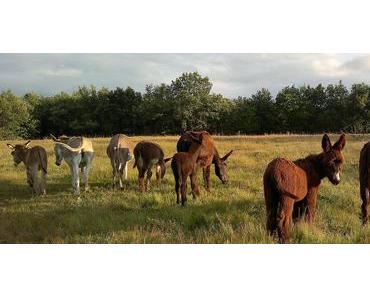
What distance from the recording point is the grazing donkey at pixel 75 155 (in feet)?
41.0

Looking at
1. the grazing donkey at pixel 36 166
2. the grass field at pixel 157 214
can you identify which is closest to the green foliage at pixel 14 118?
the grass field at pixel 157 214

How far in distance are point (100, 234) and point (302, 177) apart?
4.02m

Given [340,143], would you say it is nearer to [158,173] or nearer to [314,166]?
[314,166]

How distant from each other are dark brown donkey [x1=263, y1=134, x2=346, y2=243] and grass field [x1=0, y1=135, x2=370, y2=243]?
0.33 m

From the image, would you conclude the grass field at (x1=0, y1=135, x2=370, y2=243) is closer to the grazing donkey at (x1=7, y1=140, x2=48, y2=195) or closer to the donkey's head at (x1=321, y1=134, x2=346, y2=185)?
the grazing donkey at (x1=7, y1=140, x2=48, y2=195)

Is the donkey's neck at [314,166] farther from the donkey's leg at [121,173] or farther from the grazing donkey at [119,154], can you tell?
the grazing donkey at [119,154]

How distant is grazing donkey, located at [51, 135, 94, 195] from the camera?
1248cm

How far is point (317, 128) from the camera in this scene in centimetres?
3059

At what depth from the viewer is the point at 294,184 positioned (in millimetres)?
6484

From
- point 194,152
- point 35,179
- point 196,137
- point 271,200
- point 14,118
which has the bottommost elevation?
point 35,179

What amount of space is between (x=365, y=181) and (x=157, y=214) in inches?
183

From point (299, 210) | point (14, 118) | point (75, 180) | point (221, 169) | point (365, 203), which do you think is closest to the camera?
point (299, 210)

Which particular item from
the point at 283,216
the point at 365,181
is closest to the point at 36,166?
the point at 283,216

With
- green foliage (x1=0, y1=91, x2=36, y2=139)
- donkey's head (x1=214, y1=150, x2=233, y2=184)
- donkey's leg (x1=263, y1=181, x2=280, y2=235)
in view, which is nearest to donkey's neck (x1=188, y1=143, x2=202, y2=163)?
donkey's head (x1=214, y1=150, x2=233, y2=184)
